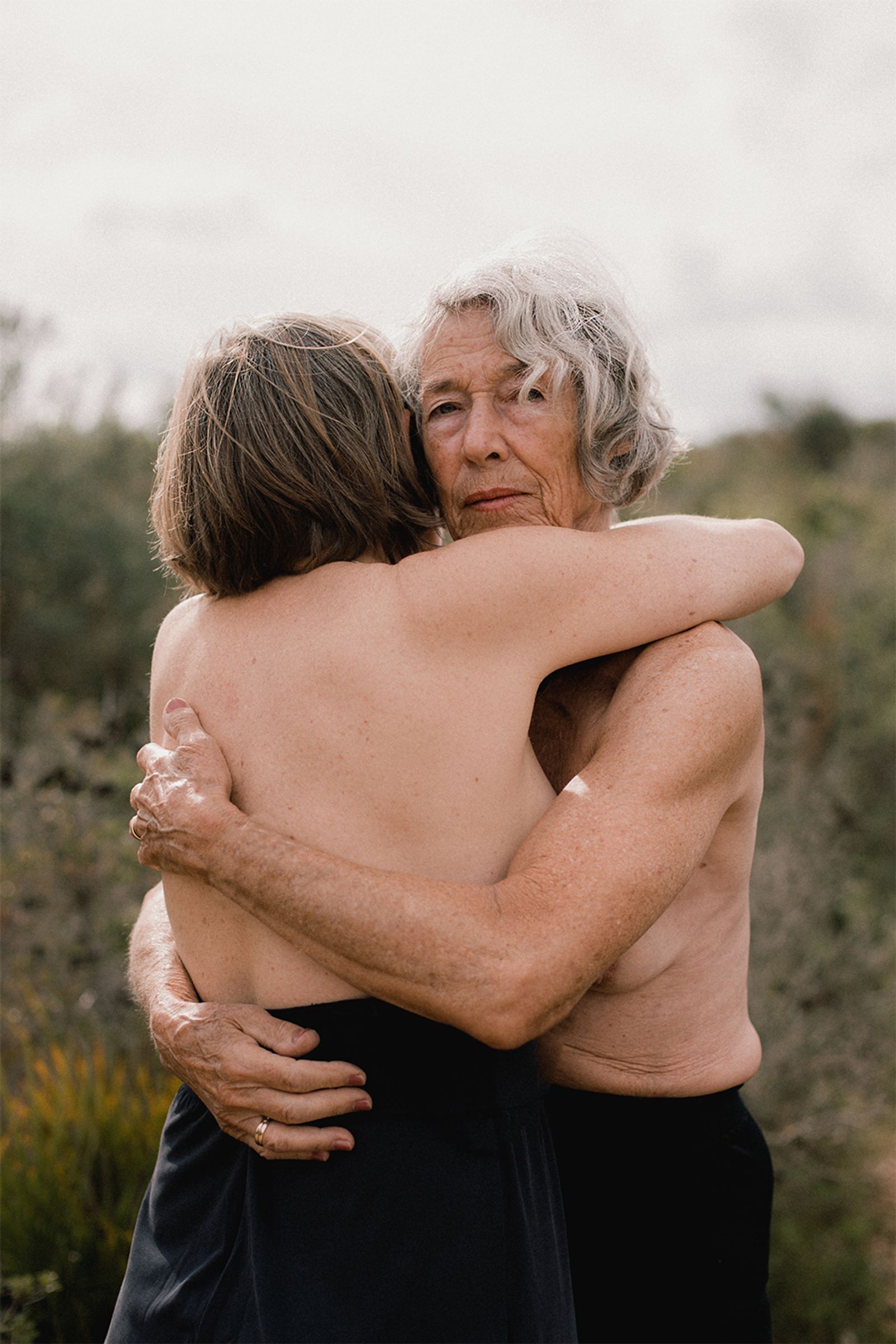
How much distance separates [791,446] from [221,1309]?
2345 centimetres

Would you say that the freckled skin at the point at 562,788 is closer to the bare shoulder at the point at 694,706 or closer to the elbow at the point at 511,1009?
the bare shoulder at the point at 694,706

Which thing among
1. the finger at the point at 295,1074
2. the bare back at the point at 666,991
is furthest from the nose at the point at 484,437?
the finger at the point at 295,1074

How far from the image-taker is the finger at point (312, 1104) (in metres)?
1.80

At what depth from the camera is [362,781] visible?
1834mm

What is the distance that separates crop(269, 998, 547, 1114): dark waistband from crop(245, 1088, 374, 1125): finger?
0.12 ft

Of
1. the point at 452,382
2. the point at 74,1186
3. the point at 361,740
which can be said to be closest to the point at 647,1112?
the point at 361,740

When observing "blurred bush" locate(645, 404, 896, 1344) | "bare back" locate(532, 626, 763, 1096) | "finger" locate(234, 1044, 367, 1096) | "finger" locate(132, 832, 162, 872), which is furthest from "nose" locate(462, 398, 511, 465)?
"blurred bush" locate(645, 404, 896, 1344)

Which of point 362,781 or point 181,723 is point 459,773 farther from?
point 181,723

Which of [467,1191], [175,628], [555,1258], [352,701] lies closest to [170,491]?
[175,628]

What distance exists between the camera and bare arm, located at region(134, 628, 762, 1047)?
1.72m

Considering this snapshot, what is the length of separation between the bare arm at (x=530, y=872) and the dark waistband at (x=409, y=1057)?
0.09m

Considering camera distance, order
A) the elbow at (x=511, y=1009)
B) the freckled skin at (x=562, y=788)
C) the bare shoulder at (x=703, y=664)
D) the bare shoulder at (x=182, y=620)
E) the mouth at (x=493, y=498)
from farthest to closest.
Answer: the mouth at (x=493, y=498), the freckled skin at (x=562, y=788), the bare shoulder at (x=182, y=620), the bare shoulder at (x=703, y=664), the elbow at (x=511, y=1009)

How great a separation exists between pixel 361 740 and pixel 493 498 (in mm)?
812

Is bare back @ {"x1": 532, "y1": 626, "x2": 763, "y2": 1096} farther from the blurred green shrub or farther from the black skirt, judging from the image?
the blurred green shrub
